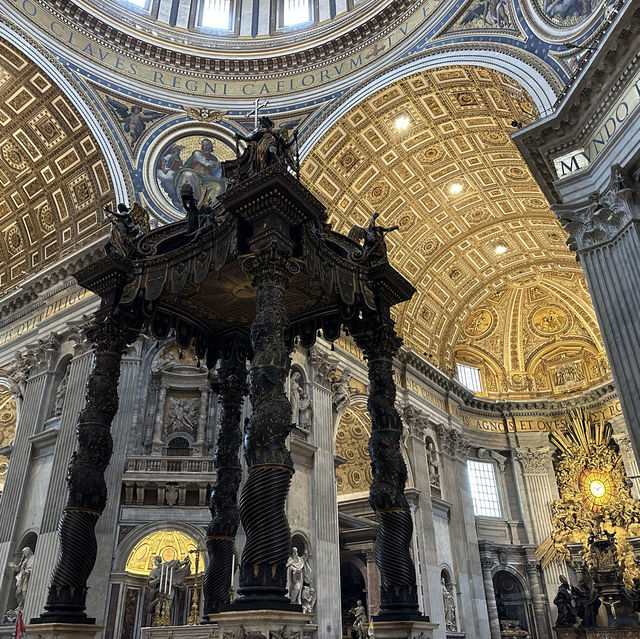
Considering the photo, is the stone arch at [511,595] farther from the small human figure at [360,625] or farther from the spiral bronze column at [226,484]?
the spiral bronze column at [226,484]


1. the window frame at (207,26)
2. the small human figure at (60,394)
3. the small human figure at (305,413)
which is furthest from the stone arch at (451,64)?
the small human figure at (60,394)

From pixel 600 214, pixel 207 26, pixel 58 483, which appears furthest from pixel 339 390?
pixel 207 26

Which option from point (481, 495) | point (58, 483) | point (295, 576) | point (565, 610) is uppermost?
point (481, 495)

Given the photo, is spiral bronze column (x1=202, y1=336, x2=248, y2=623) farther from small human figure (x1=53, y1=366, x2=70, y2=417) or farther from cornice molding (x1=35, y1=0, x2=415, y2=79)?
cornice molding (x1=35, y1=0, x2=415, y2=79)

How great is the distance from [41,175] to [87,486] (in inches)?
476

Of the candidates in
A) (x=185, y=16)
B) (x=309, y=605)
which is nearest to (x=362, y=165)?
(x=185, y=16)

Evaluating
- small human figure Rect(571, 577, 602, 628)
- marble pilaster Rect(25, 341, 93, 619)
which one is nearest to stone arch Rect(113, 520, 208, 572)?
marble pilaster Rect(25, 341, 93, 619)

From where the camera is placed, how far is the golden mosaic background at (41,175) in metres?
14.2

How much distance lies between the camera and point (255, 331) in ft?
17.5

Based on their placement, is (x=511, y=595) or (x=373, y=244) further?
(x=511, y=595)

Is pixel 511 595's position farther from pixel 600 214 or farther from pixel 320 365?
pixel 600 214

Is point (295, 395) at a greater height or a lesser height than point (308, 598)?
greater

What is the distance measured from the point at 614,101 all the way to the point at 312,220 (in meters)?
5.55

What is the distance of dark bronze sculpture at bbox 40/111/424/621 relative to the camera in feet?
15.9
